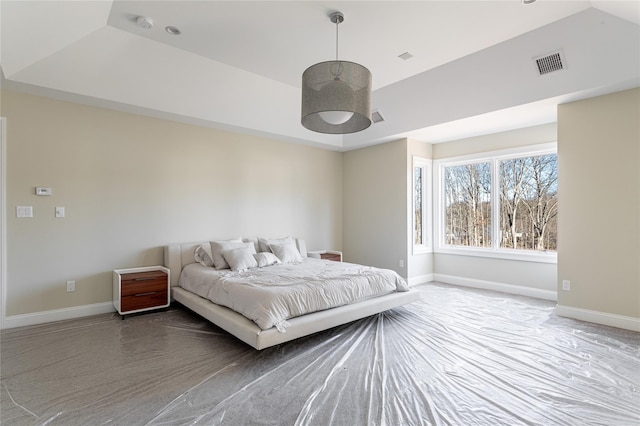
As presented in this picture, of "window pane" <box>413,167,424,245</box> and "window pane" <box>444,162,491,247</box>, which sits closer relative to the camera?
"window pane" <box>444,162,491,247</box>

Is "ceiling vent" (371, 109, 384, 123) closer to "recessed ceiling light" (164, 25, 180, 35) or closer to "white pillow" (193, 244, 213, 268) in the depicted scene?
"recessed ceiling light" (164, 25, 180, 35)

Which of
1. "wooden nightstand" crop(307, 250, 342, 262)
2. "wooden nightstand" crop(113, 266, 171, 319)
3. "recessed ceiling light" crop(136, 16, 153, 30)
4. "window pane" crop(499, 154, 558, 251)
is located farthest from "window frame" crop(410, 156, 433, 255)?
"recessed ceiling light" crop(136, 16, 153, 30)

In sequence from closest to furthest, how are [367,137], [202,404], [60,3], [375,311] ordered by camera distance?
[202,404], [60,3], [375,311], [367,137]

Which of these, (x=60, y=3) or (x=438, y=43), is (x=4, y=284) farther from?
(x=438, y=43)

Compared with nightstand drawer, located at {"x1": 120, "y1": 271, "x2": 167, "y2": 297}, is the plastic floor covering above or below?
below

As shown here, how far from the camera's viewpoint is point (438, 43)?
3.39 m

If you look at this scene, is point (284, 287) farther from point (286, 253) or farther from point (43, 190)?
point (43, 190)

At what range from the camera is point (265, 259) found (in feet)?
14.7

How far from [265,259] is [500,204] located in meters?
3.99

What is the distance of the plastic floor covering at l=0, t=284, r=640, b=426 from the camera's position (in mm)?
2045

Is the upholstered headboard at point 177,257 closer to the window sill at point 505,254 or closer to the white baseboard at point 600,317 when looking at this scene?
the window sill at point 505,254

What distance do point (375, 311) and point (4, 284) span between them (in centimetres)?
411

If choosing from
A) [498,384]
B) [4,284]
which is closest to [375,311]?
[498,384]

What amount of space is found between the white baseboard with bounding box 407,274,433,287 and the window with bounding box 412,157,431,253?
48cm
